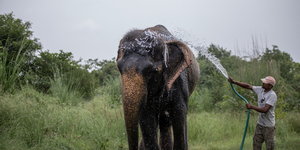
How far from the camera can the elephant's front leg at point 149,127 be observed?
3.21 metres

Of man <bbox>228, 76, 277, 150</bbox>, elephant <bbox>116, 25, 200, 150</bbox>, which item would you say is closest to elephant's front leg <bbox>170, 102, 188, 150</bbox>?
elephant <bbox>116, 25, 200, 150</bbox>

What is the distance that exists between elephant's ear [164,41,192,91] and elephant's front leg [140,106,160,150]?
2.15ft

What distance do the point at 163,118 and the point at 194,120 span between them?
3.54 m

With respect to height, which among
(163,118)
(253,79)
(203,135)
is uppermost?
(253,79)

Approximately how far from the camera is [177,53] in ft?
9.20

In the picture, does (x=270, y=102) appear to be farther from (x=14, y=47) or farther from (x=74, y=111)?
(x=14, y=47)

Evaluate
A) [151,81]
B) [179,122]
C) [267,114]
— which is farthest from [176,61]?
[267,114]

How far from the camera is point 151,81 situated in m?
2.45

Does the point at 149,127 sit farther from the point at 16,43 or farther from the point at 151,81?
the point at 16,43

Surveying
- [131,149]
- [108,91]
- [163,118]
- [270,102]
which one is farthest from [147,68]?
[108,91]

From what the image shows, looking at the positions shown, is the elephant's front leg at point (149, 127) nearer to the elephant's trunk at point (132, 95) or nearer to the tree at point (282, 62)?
the elephant's trunk at point (132, 95)

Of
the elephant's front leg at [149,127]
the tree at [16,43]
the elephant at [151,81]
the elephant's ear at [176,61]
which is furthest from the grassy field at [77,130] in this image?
the elephant's ear at [176,61]

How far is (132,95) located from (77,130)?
382 centimetres

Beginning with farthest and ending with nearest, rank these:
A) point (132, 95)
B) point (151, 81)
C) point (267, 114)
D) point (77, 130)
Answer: point (77, 130) < point (267, 114) < point (151, 81) < point (132, 95)
